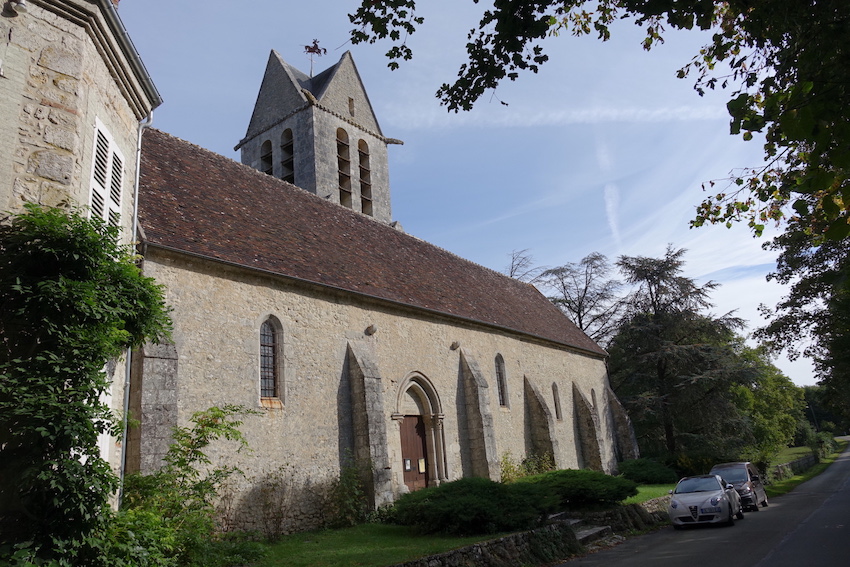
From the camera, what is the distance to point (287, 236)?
1545 centimetres

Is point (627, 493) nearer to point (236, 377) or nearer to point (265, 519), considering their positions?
point (265, 519)

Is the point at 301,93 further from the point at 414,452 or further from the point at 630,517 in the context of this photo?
the point at 630,517

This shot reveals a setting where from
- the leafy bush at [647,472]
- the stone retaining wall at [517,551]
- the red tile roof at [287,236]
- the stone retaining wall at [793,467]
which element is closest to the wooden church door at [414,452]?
the red tile roof at [287,236]

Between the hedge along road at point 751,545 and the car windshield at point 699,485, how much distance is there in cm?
92

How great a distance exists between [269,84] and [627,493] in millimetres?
22727

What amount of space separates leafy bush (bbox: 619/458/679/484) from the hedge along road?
6158 millimetres

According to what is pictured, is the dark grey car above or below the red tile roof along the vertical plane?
below

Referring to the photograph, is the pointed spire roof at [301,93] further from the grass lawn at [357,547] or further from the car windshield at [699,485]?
the car windshield at [699,485]

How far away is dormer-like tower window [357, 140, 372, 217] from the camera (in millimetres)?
25781

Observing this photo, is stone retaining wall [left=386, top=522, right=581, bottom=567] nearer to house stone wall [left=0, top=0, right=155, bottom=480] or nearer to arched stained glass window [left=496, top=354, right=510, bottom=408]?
house stone wall [left=0, top=0, right=155, bottom=480]

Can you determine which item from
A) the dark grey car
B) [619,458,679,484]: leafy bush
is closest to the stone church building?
[619,458,679,484]: leafy bush

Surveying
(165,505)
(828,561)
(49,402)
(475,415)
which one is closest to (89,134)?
(49,402)

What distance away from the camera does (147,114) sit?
30.7 feet

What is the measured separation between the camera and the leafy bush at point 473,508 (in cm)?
1162
